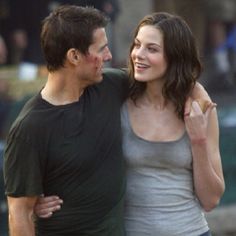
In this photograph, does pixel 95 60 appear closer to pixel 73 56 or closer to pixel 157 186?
pixel 73 56

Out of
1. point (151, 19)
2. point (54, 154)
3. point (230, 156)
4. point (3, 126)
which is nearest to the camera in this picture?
point (54, 154)

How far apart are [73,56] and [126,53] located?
4225 millimetres

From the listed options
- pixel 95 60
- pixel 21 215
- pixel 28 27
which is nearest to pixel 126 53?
pixel 28 27

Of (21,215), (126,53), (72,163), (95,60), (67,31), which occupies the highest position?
(67,31)

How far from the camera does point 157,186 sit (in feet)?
11.0

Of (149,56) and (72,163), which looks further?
(149,56)

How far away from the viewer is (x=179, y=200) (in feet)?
11.1

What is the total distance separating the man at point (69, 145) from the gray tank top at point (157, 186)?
89mm

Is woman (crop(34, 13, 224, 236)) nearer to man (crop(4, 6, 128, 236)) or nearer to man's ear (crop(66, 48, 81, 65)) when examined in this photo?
man (crop(4, 6, 128, 236))

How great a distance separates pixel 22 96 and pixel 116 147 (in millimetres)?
3229

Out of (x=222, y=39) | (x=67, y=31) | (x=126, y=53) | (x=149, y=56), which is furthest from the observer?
(x=222, y=39)

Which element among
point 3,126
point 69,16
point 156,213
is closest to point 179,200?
point 156,213

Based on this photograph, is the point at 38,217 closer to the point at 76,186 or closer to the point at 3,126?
the point at 76,186

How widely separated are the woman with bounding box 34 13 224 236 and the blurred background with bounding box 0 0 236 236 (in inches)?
101
